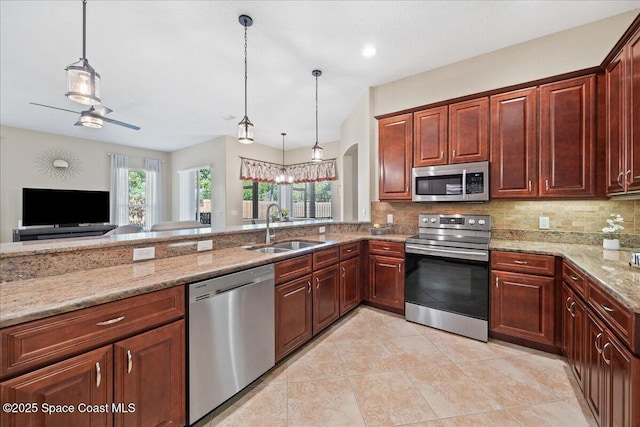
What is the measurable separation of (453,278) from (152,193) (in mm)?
7547

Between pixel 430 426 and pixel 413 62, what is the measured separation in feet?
11.3

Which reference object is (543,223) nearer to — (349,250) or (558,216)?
A: (558,216)

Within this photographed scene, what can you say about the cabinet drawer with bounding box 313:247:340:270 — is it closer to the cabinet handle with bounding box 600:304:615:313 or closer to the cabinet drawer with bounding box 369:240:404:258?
the cabinet drawer with bounding box 369:240:404:258

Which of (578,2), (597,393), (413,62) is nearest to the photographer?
(597,393)

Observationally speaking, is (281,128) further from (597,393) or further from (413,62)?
(597,393)

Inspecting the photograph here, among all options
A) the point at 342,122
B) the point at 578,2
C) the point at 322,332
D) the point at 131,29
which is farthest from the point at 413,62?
the point at 322,332

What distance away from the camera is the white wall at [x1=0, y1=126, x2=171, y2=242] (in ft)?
16.3

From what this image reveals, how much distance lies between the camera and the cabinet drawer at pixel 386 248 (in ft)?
9.87

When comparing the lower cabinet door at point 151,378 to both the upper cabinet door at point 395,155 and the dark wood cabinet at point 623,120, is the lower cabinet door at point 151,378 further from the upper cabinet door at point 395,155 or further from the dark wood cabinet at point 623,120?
the dark wood cabinet at point 623,120

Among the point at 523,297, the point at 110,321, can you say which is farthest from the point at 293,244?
the point at 523,297

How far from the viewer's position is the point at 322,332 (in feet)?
8.87

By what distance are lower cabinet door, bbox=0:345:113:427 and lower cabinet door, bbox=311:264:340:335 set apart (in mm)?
1580

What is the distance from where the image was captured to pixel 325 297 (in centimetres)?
265

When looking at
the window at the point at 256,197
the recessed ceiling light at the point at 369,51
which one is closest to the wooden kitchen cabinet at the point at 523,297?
the recessed ceiling light at the point at 369,51
